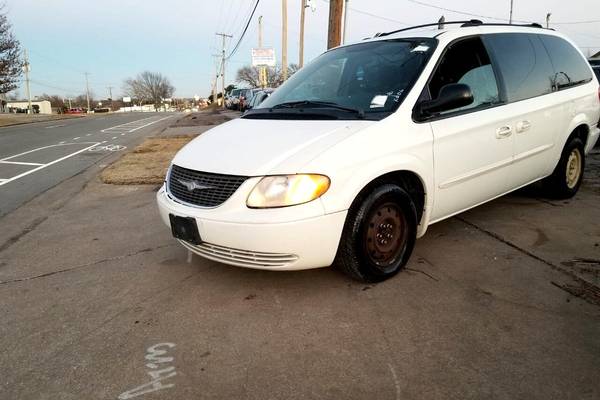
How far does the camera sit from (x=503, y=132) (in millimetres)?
3943

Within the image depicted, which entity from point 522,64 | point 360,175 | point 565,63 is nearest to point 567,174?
point 565,63

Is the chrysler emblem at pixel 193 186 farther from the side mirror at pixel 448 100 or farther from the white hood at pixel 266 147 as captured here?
the side mirror at pixel 448 100

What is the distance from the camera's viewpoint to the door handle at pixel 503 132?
390 cm

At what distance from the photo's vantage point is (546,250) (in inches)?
151

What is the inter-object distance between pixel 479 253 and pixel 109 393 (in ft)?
9.56

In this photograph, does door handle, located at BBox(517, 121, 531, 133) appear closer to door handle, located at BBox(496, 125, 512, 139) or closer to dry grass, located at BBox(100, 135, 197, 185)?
door handle, located at BBox(496, 125, 512, 139)

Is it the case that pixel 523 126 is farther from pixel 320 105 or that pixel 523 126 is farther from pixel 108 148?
pixel 108 148

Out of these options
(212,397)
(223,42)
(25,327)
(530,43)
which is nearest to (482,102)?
(530,43)

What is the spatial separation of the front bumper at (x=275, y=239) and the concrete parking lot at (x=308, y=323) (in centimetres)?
32

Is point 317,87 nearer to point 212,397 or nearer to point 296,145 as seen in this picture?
point 296,145

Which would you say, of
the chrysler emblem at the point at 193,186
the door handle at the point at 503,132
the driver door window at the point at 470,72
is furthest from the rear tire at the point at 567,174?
the chrysler emblem at the point at 193,186

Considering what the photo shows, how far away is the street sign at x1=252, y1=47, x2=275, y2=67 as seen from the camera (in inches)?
2069

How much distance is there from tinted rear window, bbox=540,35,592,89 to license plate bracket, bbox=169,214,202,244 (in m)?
3.85

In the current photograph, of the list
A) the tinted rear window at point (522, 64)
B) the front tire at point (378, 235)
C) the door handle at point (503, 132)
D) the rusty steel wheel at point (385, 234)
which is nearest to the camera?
the front tire at point (378, 235)
